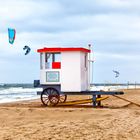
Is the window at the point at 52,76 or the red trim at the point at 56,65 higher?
the red trim at the point at 56,65

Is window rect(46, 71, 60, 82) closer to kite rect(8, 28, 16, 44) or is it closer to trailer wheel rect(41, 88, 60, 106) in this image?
trailer wheel rect(41, 88, 60, 106)

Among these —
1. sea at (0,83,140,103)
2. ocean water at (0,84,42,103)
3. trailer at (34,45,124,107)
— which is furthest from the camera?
sea at (0,83,140,103)

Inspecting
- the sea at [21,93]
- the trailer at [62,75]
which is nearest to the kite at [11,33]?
the trailer at [62,75]

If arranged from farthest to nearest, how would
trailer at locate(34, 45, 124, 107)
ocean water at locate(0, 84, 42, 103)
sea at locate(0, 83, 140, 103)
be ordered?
1. sea at locate(0, 83, 140, 103)
2. ocean water at locate(0, 84, 42, 103)
3. trailer at locate(34, 45, 124, 107)

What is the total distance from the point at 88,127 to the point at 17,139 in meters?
2.54

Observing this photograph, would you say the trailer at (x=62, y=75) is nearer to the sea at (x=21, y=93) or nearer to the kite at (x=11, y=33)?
the kite at (x=11, y=33)

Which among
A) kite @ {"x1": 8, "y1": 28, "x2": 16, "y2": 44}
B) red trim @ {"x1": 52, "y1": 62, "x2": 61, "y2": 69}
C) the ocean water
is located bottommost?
the ocean water

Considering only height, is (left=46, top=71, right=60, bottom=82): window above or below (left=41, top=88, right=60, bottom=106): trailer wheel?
above

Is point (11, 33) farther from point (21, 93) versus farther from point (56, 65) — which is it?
point (21, 93)

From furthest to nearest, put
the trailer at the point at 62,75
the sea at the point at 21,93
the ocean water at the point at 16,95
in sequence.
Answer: the sea at the point at 21,93 → the ocean water at the point at 16,95 → the trailer at the point at 62,75

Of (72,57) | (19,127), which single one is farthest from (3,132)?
(72,57)

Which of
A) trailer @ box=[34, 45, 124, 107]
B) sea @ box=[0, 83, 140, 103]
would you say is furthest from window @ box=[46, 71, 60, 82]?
A: sea @ box=[0, 83, 140, 103]

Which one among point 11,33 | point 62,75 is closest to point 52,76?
point 62,75

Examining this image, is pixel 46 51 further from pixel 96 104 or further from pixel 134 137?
pixel 134 137
